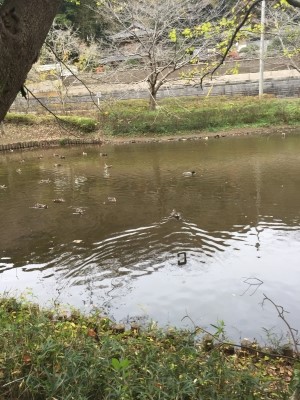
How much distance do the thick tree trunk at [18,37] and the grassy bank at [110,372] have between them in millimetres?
1668

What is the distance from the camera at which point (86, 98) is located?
90.4 feet

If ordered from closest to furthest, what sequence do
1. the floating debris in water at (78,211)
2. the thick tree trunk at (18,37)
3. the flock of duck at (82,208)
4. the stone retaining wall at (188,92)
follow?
the thick tree trunk at (18,37)
the flock of duck at (82,208)
the floating debris in water at (78,211)
the stone retaining wall at (188,92)

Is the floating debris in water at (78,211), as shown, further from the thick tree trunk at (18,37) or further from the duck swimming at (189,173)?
the thick tree trunk at (18,37)

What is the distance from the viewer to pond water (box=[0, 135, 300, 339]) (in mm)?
5605

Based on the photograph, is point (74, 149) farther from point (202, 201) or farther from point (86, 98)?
point (202, 201)

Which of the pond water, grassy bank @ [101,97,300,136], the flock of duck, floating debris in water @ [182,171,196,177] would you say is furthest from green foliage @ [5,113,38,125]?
floating debris in water @ [182,171,196,177]

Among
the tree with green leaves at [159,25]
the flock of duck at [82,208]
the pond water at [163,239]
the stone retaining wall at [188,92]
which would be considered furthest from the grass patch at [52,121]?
the pond water at [163,239]

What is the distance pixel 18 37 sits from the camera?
1953 mm

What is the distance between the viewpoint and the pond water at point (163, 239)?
5.61m

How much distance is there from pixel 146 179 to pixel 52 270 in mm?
6736

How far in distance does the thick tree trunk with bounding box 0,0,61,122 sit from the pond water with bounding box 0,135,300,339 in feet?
12.6

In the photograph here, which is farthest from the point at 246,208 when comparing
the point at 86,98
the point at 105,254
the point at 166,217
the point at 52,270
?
the point at 86,98

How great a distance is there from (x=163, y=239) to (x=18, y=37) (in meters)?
6.15

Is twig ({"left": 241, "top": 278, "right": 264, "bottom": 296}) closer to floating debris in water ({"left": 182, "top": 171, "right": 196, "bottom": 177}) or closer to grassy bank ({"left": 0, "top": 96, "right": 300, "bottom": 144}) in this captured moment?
floating debris in water ({"left": 182, "top": 171, "right": 196, "bottom": 177})
